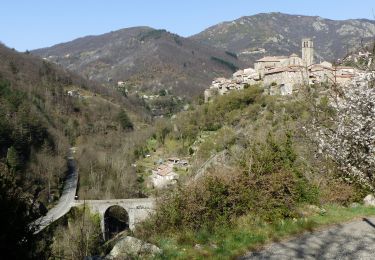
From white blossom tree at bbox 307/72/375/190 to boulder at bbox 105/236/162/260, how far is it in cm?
492

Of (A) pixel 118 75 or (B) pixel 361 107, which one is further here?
(A) pixel 118 75

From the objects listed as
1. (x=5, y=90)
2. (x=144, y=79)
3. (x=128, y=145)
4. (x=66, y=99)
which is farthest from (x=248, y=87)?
(x=144, y=79)

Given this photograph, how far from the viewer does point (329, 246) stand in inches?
244

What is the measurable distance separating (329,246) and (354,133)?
354cm

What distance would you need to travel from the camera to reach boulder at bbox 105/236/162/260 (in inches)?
239

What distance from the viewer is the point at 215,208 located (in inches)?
307

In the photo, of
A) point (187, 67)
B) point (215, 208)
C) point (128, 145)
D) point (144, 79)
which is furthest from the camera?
point (187, 67)

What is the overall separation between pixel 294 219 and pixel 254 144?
178cm

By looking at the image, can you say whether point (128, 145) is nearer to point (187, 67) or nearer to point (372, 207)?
point (372, 207)

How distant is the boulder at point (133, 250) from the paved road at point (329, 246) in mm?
1337

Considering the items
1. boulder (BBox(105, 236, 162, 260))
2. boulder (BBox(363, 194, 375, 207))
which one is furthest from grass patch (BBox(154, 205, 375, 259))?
boulder (BBox(363, 194, 375, 207))

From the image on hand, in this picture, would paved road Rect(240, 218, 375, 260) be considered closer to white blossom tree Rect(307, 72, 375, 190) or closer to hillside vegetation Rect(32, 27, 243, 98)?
white blossom tree Rect(307, 72, 375, 190)

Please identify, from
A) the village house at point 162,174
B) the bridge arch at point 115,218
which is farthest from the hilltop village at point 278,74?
the bridge arch at point 115,218

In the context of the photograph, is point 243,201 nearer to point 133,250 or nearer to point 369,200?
point 133,250
